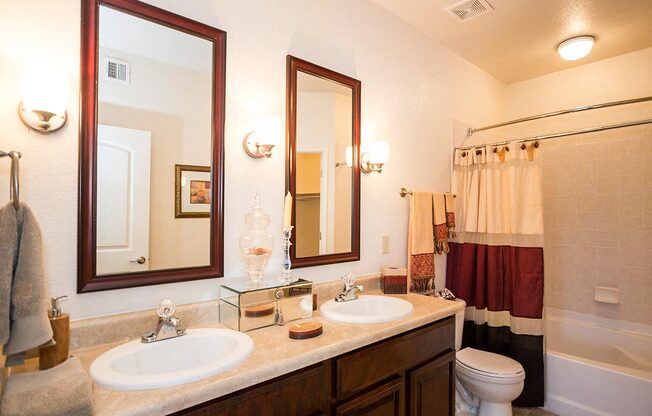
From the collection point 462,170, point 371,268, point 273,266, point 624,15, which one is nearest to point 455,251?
point 462,170

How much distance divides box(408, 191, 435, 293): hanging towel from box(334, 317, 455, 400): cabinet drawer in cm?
51

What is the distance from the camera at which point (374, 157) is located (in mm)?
2041

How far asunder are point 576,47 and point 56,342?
133 inches

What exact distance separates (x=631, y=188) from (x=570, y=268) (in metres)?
0.77

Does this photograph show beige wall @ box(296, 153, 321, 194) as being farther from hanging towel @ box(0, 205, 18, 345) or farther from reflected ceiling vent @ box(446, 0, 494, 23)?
reflected ceiling vent @ box(446, 0, 494, 23)

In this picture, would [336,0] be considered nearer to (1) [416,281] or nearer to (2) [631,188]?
(1) [416,281]

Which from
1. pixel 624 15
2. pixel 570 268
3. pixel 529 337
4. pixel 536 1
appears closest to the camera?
pixel 536 1

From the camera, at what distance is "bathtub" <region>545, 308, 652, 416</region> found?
7.01ft

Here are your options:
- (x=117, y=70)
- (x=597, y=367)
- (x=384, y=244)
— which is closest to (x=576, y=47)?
(x=384, y=244)

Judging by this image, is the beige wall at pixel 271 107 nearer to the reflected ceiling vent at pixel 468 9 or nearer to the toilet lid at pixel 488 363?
the reflected ceiling vent at pixel 468 9

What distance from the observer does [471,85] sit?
2.99m

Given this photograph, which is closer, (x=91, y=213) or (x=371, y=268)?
(x=91, y=213)

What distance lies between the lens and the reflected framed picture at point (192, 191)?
1.41m

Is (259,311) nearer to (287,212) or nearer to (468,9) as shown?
(287,212)
